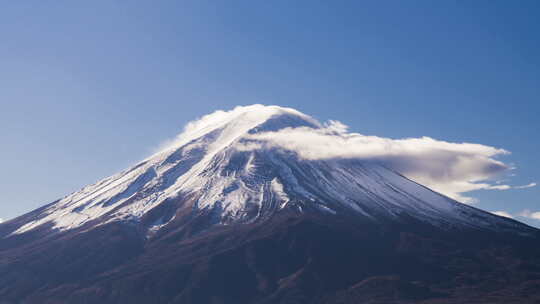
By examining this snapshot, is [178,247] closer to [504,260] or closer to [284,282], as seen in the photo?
[284,282]

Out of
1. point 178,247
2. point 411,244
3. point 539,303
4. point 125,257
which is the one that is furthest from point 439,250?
point 125,257

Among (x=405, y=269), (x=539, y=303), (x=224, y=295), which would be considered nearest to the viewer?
(x=539, y=303)

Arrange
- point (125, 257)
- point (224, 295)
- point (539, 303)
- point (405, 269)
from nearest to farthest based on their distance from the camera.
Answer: point (539, 303), point (224, 295), point (405, 269), point (125, 257)

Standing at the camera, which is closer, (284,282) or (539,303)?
(539,303)

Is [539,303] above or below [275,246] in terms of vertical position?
below

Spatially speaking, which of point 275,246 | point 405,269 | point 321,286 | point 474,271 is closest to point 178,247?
point 275,246

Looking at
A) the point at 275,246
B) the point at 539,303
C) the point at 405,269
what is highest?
the point at 275,246

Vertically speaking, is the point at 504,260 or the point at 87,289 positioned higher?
the point at 87,289

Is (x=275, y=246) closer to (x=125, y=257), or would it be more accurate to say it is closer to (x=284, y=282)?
(x=284, y=282)

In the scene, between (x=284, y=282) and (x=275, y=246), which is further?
(x=275, y=246)
